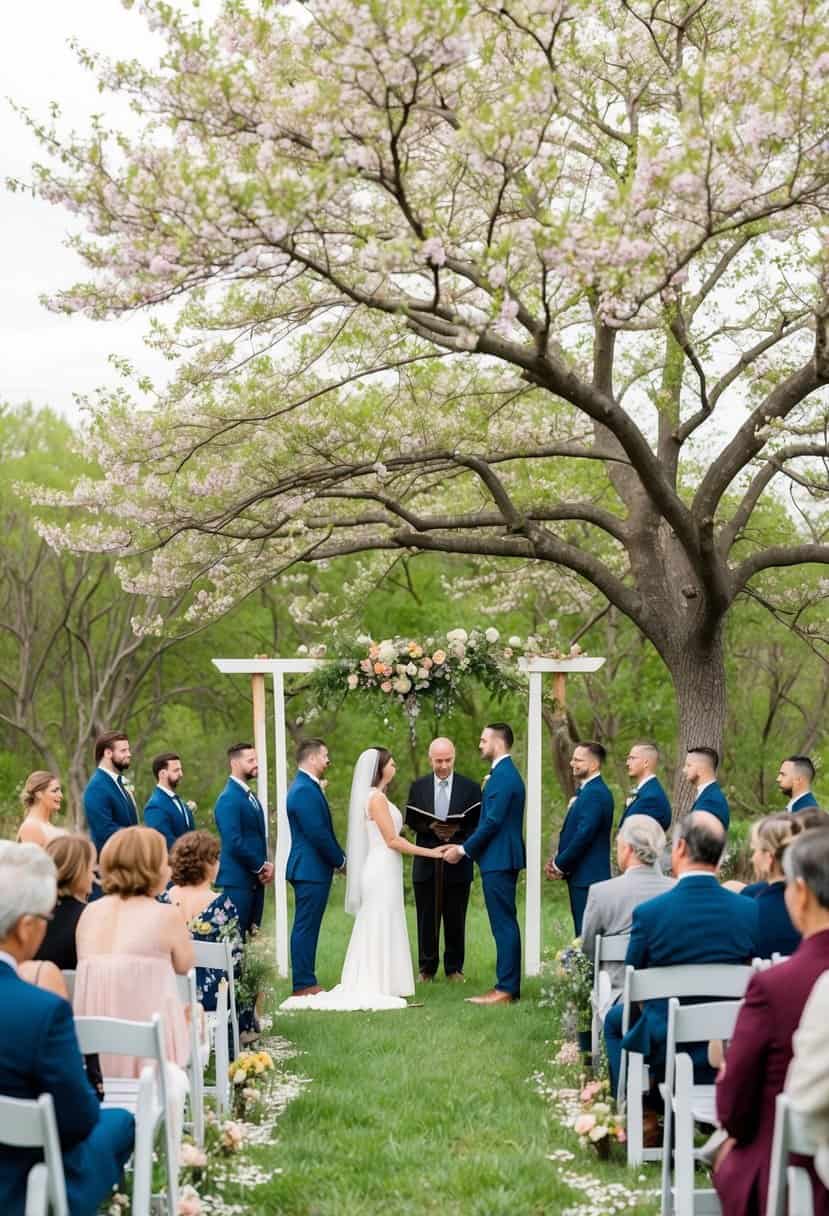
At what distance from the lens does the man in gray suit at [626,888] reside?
7.35 metres

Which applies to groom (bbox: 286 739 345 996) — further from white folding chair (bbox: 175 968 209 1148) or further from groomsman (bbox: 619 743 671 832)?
white folding chair (bbox: 175 968 209 1148)

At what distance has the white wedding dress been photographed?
36.8ft

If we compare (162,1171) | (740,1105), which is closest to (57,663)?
(162,1171)

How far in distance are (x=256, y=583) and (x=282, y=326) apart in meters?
4.32

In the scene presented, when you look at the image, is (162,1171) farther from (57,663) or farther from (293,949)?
(57,663)

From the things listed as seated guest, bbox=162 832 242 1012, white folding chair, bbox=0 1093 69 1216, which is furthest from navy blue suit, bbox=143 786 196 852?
white folding chair, bbox=0 1093 69 1216

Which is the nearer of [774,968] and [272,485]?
[774,968]

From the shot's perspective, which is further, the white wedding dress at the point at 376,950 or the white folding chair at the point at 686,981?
the white wedding dress at the point at 376,950

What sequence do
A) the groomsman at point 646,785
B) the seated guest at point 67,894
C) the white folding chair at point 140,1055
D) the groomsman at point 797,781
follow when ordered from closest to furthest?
the white folding chair at point 140,1055 < the seated guest at point 67,894 < the groomsman at point 797,781 < the groomsman at point 646,785

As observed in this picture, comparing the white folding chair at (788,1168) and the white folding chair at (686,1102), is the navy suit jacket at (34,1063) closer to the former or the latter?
the white folding chair at (788,1168)

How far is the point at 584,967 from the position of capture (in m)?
8.23

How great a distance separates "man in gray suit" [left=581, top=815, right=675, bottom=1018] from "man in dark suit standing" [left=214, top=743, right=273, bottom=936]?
137 inches

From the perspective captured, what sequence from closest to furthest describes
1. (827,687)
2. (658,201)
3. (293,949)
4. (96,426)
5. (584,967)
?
1. (584,967)
2. (658,201)
3. (293,949)
4. (96,426)
5. (827,687)

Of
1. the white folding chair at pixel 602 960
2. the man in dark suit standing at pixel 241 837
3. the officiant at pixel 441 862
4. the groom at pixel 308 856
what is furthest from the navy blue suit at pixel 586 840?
the white folding chair at pixel 602 960
